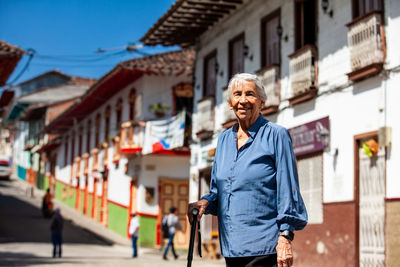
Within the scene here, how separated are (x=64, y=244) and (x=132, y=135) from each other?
4.91 m

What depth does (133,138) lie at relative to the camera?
27766 mm

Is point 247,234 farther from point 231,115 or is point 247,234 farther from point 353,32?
point 231,115

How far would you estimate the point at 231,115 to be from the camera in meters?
19.7

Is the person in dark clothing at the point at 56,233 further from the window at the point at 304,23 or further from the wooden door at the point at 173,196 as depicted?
the window at the point at 304,23

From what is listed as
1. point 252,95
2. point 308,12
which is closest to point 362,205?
point 308,12

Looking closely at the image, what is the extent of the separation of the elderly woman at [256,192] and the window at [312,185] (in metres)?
11.0

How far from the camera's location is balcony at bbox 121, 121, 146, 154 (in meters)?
27.3

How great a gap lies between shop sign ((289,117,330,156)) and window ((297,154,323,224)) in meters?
0.21

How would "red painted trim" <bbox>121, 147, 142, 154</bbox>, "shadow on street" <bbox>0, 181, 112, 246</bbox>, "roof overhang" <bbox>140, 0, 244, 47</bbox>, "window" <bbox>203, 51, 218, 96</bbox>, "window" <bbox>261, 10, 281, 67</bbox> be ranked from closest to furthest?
"window" <bbox>261, 10, 281, 67</bbox> < "roof overhang" <bbox>140, 0, 244, 47</bbox> < "window" <bbox>203, 51, 218, 96</bbox> < "shadow on street" <bbox>0, 181, 112, 246</bbox> < "red painted trim" <bbox>121, 147, 142, 154</bbox>

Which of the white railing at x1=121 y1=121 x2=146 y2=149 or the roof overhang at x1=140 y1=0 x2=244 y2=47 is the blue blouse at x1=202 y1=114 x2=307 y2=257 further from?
the white railing at x1=121 y1=121 x2=146 y2=149

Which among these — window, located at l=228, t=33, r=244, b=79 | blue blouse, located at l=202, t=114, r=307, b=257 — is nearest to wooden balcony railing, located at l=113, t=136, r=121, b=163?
window, located at l=228, t=33, r=244, b=79

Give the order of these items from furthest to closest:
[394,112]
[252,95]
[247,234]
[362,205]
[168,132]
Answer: [168,132] < [362,205] < [394,112] < [252,95] < [247,234]

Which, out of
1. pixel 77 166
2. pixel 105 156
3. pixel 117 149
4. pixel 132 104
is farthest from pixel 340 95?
A: pixel 77 166

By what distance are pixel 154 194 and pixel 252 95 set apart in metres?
23.6
